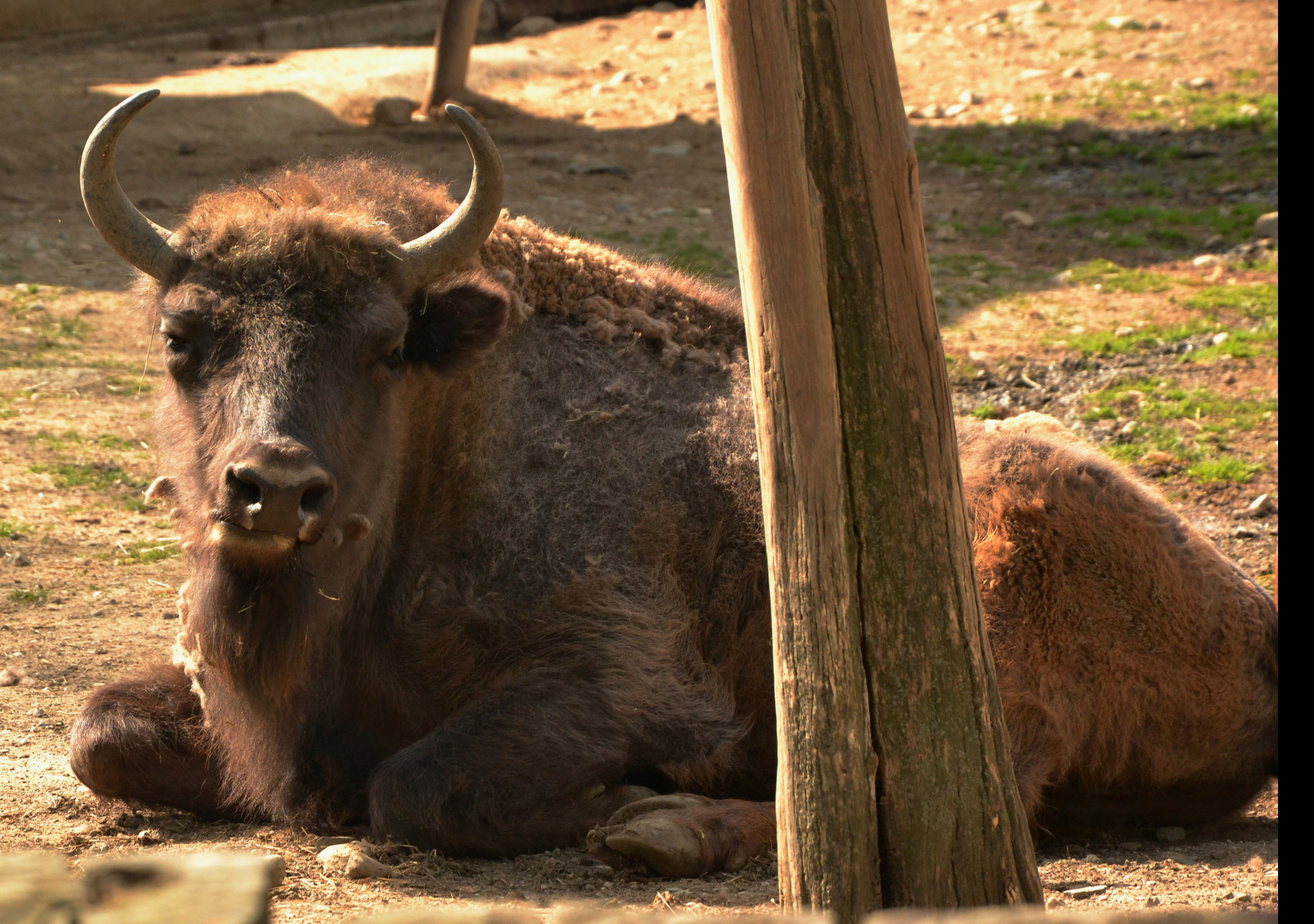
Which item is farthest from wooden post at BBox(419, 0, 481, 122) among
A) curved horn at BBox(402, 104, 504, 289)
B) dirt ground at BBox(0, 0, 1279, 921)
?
curved horn at BBox(402, 104, 504, 289)

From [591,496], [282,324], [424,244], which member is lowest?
[591,496]

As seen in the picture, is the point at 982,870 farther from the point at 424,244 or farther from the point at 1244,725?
the point at 424,244

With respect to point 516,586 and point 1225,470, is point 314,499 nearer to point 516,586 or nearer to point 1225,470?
point 516,586

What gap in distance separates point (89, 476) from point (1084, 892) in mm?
6055

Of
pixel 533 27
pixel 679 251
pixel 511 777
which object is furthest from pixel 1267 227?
pixel 533 27

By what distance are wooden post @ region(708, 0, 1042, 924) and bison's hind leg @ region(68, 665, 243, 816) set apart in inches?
103

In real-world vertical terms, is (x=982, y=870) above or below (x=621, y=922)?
below

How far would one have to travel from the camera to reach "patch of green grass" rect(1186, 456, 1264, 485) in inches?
312

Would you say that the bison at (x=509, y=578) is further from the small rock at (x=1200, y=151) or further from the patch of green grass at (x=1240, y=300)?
the small rock at (x=1200, y=151)

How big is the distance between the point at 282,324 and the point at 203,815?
1.88 metres

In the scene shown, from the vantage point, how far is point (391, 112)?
49.3 feet

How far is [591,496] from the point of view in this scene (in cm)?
525

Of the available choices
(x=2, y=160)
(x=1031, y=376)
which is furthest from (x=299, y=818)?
(x=2, y=160)

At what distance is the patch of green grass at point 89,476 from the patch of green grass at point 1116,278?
24.0 ft
